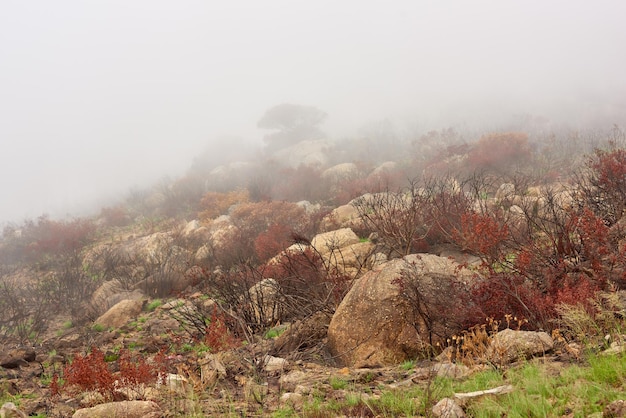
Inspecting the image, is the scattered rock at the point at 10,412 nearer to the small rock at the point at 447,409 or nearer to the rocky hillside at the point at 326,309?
the rocky hillside at the point at 326,309

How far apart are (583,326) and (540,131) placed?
24.6 metres

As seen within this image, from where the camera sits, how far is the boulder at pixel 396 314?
439cm

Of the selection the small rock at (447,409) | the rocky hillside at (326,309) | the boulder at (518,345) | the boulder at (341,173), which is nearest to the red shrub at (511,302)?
the rocky hillside at (326,309)

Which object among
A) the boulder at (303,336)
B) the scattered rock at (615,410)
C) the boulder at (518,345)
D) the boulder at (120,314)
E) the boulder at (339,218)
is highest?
the scattered rock at (615,410)

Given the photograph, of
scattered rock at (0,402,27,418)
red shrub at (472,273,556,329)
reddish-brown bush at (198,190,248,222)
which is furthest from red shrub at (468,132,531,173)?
scattered rock at (0,402,27,418)

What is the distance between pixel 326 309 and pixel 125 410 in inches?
117

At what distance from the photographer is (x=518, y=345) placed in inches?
133

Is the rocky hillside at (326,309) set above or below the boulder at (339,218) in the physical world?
above

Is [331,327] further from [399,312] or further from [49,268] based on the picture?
[49,268]

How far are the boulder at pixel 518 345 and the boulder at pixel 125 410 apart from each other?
101 inches

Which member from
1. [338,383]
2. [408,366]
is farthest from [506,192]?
[338,383]

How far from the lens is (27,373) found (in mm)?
5832

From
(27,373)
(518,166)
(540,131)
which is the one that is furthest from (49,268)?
(540,131)

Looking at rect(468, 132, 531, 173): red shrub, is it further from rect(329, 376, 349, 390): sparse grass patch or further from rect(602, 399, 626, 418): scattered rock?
rect(602, 399, 626, 418): scattered rock
